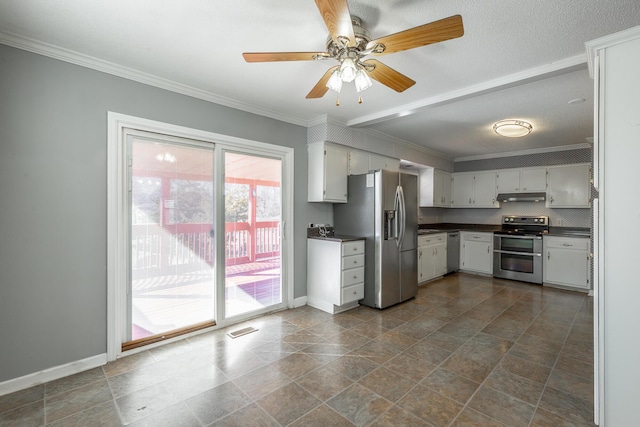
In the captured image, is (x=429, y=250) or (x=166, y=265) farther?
(x=429, y=250)

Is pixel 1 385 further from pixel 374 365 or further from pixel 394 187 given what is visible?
pixel 394 187

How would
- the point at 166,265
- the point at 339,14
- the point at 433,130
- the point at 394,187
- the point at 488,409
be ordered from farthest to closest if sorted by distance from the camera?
the point at 433,130 < the point at 394,187 < the point at 166,265 < the point at 488,409 < the point at 339,14

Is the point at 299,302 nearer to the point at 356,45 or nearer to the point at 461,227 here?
the point at 356,45

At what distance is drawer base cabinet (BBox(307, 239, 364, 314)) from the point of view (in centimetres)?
355

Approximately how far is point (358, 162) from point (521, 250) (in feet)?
11.4

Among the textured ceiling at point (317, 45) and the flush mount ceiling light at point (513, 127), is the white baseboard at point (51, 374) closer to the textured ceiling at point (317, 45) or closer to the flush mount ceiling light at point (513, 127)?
the textured ceiling at point (317, 45)

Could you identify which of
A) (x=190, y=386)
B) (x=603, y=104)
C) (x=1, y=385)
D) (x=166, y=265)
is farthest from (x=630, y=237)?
(x=1, y=385)

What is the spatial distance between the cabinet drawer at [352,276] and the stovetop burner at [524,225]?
3.31 m

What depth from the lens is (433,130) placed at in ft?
14.1

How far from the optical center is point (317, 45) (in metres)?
2.11

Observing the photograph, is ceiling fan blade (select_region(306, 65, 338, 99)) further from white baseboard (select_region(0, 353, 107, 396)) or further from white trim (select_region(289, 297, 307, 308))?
white baseboard (select_region(0, 353, 107, 396))

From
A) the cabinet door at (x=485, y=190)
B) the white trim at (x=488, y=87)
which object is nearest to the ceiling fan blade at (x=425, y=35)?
the white trim at (x=488, y=87)

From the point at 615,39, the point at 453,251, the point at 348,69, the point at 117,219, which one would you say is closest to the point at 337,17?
the point at 348,69

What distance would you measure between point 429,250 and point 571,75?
3.18 meters
